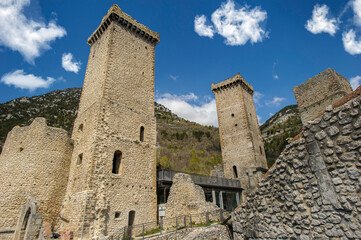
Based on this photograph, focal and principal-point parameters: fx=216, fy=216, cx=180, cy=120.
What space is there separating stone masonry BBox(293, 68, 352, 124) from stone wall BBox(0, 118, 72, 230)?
1611 centimetres

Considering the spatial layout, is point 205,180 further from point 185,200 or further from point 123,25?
point 123,25

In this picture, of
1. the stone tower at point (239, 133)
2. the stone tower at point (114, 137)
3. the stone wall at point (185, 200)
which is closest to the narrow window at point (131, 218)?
the stone tower at point (114, 137)

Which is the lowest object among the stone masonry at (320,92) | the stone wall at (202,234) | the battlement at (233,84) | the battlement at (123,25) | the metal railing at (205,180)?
the stone wall at (202,234)

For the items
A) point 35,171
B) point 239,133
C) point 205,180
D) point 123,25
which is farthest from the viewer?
point 239,133

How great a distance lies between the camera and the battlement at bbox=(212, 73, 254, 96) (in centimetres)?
2728

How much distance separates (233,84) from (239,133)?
6.53 meters

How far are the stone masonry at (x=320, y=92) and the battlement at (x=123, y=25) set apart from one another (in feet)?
40.7

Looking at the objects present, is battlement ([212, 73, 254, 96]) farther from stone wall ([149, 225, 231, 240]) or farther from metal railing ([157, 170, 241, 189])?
stone wall ([149, 225, 231, 240])

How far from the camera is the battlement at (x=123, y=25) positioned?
1631 cm

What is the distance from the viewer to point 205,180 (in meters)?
18.5

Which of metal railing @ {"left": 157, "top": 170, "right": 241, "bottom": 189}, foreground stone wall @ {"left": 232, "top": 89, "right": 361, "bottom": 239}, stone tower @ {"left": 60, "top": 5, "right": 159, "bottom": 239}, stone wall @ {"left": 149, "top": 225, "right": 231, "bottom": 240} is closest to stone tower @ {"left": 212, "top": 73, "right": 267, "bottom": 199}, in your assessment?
metal railing @ {"left": 157, "top": 170, "right": 241, "bottom": 189}

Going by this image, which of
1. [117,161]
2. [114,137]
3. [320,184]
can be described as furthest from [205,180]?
[320,184]

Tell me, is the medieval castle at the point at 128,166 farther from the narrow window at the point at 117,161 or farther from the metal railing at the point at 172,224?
the metal railing at the point at 172,224

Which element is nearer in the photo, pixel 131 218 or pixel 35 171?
pixel 131 218
